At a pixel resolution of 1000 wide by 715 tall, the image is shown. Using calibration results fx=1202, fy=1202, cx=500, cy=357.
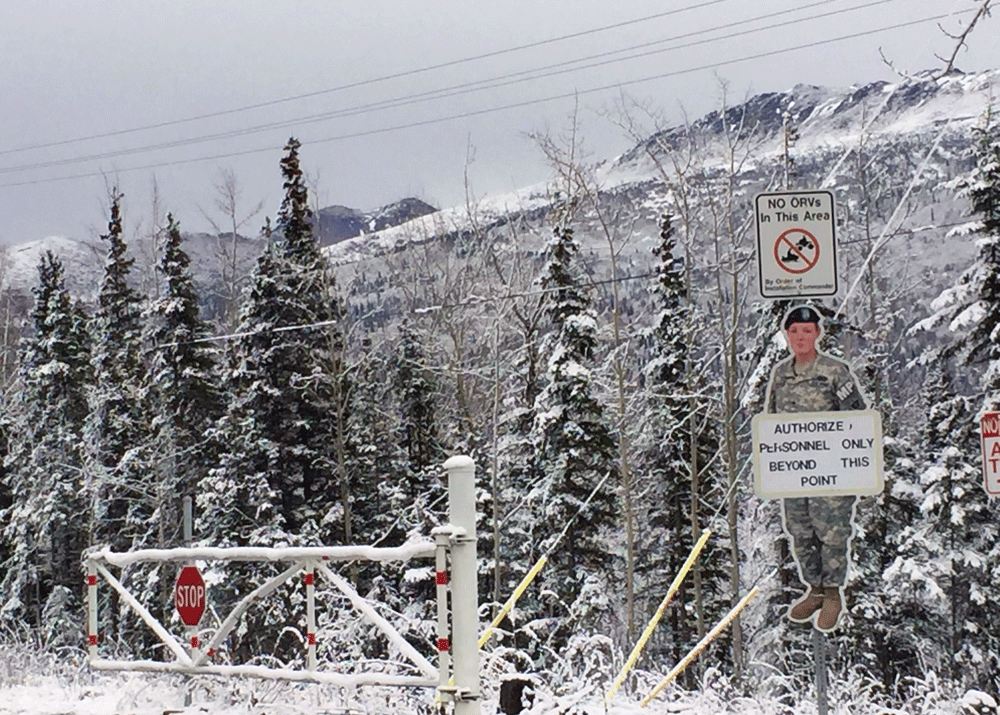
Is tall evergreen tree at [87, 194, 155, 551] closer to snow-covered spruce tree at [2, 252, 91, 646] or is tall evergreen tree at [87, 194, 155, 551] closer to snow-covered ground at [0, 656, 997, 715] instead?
snow-covered spruce tree at [2, 252, 91, 646]

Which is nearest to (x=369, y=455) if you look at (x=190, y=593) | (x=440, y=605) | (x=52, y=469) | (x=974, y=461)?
(x=52, y=469)

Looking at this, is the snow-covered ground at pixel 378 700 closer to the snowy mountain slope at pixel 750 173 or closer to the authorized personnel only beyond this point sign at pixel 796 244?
the authorized personnel only beyond this point sign at pixel 796 244

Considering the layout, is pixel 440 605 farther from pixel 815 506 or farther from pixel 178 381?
pixel 178 381

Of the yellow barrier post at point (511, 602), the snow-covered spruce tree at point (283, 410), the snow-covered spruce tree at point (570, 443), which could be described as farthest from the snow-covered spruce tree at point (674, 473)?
the yellow barrier post at point (511, 602)

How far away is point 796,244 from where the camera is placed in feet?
17.3

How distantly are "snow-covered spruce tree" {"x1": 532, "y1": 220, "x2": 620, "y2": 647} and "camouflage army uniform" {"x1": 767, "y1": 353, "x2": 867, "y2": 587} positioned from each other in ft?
95.8

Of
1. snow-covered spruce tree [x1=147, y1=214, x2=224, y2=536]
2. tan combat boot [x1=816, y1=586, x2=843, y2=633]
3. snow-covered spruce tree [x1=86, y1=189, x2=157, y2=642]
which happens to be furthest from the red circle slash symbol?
snow-covered spruce tree [x1=86, y1=189, x2=157, y2=642]

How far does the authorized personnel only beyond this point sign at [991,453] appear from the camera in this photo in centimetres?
771

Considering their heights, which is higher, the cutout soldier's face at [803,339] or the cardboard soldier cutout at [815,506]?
the cutout soldier's face at [803,339]

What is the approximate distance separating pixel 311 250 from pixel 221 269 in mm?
9154

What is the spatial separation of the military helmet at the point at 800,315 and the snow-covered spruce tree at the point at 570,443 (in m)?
29.2

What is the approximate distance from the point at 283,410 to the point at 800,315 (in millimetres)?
35156

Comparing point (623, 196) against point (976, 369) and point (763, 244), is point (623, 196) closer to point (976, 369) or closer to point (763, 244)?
point (976, 369)

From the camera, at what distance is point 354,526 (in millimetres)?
40969
